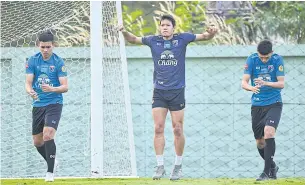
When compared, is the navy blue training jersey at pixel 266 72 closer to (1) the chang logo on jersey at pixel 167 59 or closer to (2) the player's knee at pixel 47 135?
(1) the chang logo on jersey at pixel 167 59

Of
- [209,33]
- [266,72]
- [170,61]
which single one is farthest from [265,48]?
[170,61]

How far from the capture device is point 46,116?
12.3 meters

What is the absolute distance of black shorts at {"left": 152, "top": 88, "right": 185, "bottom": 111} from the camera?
12070mm

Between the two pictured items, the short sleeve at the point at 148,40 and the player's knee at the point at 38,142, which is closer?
the short sleeve at the point at 148,40

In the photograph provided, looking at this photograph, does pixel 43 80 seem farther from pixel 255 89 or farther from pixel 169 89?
pixel 255 89

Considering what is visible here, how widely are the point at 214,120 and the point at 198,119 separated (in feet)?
0.80

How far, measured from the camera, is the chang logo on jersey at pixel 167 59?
12125 mm

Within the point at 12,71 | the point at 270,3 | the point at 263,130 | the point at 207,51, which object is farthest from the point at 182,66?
the point at 270,3

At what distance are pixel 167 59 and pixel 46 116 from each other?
166 cm

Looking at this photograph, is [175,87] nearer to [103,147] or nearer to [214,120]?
[103,147]

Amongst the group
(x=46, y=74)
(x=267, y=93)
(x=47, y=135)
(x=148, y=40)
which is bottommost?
(x=47, y=135)

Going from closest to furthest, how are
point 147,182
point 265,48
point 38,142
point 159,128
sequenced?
point 147,182
point 159,128
point 265,48
point 38,142

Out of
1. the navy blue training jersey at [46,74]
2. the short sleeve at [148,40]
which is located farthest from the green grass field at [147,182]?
Result: the short sleeve at [148,40]

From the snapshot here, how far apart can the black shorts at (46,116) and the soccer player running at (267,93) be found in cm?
232
